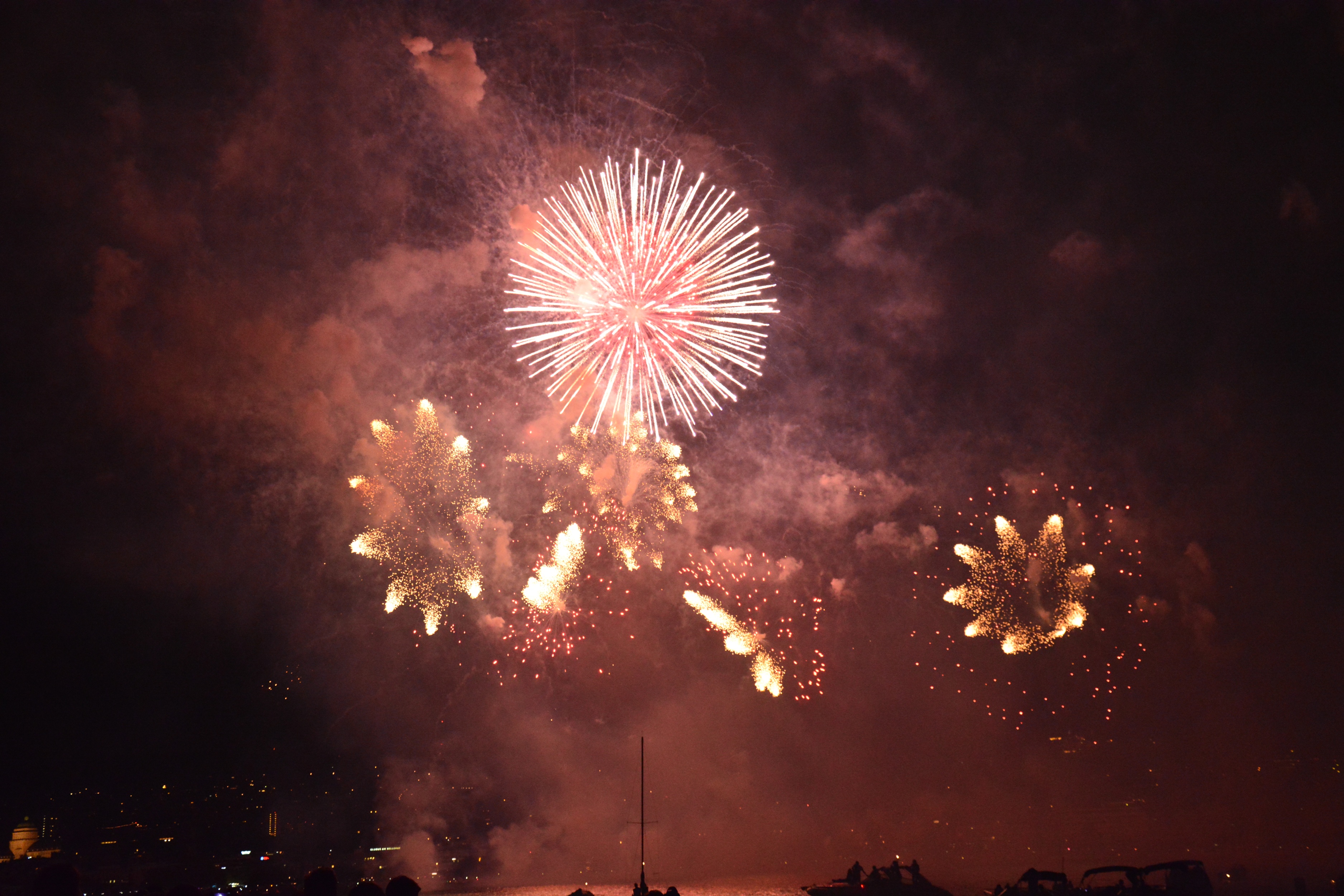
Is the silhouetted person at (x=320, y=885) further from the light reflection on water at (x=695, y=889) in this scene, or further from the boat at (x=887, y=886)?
the light reflection on water at (x=695, y=889)

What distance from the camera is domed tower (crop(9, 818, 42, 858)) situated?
193ft

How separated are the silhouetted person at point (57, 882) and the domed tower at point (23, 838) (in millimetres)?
67570

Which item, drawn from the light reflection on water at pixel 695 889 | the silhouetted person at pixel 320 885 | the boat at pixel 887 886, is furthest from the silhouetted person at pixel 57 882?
the light reflection on water at pixel 695 889

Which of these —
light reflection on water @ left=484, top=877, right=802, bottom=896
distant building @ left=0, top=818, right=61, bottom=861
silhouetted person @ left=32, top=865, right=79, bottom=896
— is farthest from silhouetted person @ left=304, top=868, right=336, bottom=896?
light reflection on water @ left=484, top=877, right=802, bottom=896

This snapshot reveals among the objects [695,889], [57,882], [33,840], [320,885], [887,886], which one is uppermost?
[33,840]

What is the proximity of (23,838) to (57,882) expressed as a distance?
249 feet

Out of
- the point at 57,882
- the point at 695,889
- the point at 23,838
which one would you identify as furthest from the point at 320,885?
the point at 695,889

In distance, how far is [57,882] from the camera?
261 inches

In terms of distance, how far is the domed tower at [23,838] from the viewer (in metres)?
58.7

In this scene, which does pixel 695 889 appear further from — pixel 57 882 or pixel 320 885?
pixel 57 882

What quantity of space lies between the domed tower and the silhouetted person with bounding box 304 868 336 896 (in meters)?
68.2

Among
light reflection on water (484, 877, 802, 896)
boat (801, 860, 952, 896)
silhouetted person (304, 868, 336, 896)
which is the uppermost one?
silhouetted person (304, 868, 336, 896)

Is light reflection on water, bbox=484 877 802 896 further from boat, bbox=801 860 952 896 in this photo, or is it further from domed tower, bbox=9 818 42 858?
boat, bbox=801 860 952 896

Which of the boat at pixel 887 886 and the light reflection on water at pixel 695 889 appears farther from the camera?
the light reflection on water at pixel 695 889
